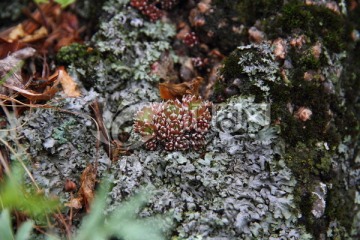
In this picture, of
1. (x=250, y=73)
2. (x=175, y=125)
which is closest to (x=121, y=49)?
(x=175, y=125)

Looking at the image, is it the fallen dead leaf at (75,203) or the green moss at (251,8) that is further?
the green moss at (251,8)

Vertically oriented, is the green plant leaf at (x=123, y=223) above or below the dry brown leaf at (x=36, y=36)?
below

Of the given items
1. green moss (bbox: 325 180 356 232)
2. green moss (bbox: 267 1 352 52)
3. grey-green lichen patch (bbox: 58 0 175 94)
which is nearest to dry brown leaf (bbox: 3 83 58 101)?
grey-green lichen patch (bbox: 58 0 175 94)

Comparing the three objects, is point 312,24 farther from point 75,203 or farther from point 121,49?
point 75,203

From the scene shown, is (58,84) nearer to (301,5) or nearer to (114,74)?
(114,74)

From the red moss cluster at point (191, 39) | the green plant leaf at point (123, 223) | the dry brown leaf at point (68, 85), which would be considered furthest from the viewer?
the red moss cluster at point (191, 39)

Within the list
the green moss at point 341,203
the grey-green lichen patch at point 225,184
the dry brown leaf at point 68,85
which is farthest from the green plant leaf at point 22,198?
the green moss at point 341,203

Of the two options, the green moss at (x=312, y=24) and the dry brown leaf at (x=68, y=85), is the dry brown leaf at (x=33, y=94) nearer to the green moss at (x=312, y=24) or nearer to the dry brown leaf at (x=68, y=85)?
the dry brown leaf at (x=68, y=85)
